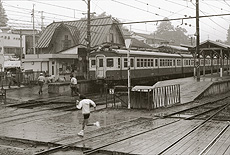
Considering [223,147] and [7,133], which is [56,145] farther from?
[223,147]

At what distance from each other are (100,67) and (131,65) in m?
2.82

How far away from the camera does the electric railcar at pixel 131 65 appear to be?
86.8 ft

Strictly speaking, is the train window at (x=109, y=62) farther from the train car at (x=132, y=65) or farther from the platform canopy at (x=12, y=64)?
the platform canopy at (x=12, y=64)

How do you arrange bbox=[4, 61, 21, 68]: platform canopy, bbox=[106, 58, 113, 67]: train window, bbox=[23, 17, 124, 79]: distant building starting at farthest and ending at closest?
1. bbox=[4, 61, 21, 68]: platform canopy
2. bbox=[23, 17, 124, 79]: distant building
3. bbox=[106, 58, 113, 67]: train window

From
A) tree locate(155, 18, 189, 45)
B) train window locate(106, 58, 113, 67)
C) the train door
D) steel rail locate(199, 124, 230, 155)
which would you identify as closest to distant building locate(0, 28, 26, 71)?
the train door

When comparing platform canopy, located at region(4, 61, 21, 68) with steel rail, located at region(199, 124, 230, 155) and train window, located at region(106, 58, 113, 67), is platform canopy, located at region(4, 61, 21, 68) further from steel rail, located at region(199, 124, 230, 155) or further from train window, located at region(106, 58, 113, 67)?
steel rail, located at region(199, 124, 230, 155)

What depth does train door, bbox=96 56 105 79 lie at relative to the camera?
1055 inches

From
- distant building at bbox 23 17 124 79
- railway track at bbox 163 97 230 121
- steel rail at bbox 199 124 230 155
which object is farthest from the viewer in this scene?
distant building at bbox 23 17 124 79

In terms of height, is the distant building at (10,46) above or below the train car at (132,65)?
above

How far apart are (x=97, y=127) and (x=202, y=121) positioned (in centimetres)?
399

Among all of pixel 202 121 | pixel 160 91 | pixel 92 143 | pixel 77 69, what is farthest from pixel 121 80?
pixel 92 143

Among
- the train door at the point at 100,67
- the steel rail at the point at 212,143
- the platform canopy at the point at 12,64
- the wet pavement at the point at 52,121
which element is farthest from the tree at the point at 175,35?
the steel rail at the point at 212,143

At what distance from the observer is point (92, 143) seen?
9.06 meters

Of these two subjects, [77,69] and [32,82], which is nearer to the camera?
[32,82]
